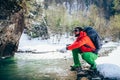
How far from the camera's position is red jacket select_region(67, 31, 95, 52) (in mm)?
13734

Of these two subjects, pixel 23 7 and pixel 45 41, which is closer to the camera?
pixel 23 7

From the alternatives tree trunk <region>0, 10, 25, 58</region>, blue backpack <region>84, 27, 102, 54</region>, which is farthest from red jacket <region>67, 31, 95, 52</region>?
tree trunk <region>0, 10, 25, 58</region>

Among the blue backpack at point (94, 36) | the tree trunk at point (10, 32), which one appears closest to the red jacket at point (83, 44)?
the blue backpack at point (94, 36)

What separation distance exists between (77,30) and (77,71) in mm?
2041

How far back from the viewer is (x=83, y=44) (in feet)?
45.1

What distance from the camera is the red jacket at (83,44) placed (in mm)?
13734

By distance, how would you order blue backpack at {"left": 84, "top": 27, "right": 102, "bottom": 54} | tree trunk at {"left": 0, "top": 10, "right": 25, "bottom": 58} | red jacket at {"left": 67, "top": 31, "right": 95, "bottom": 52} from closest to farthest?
1. red jacket at {"left": 67, "top": 31, "right": 95, "bottom": 52}
2. blue backpack at {"left": 84, "top": 27, "right": 102, "bottom": 54}
3. tree trunk at {"left": 0, "top": 10, "right": 25, "bottom": 58}

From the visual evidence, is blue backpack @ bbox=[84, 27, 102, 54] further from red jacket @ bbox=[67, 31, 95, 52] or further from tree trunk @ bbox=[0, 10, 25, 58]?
tree trunk @ bbox=[0, 10, 25, 58]

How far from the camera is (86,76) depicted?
13430mm

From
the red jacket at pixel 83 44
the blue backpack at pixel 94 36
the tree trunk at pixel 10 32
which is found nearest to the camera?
the red jacket at pixel 83 44

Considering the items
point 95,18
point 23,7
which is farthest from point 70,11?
point 23,7

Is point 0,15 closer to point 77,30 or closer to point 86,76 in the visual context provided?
point 77,30

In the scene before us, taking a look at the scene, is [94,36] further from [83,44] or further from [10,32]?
[10,32]

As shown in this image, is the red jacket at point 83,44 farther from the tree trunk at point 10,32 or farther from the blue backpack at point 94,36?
the tree trunk at point 10,32
